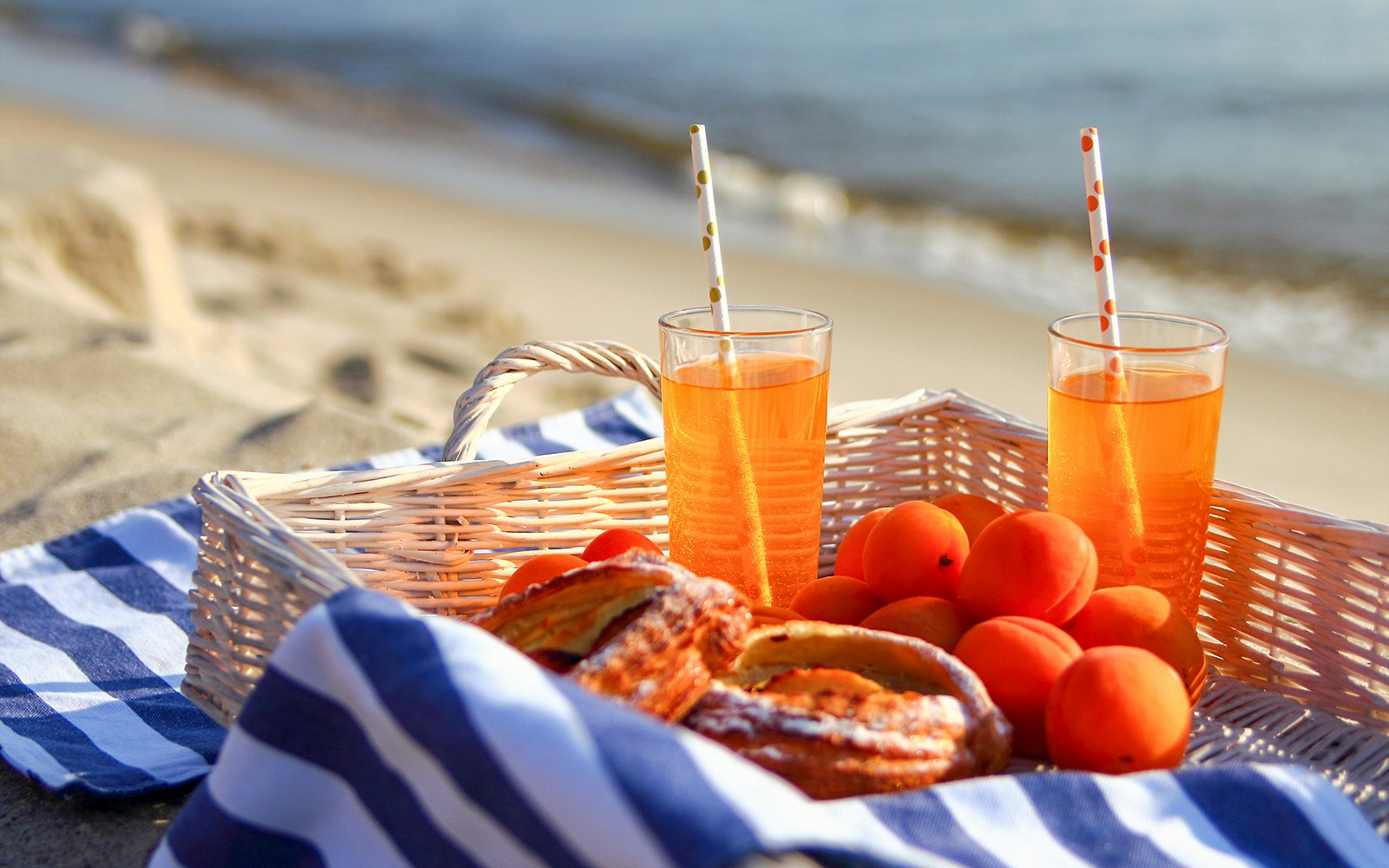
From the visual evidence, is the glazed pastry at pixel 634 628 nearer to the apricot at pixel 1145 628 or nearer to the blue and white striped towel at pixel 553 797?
the blue and white striped towel at pixel 553 797

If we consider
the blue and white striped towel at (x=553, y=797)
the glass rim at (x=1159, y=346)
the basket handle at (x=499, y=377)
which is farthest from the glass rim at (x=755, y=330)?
the blue and white striped towel at (x=553, y=797)

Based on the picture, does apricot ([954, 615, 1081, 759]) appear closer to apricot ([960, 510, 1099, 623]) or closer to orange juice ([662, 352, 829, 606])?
apricot ([960, 510, 1099, 623])

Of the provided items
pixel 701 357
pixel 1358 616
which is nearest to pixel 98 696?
pixel 701 357

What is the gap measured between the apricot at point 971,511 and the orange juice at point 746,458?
0.15m

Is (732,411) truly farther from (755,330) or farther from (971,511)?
(971,511)

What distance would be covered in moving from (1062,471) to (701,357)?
1.17ft

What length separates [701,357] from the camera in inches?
45.8

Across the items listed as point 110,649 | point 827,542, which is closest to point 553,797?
point 827,542

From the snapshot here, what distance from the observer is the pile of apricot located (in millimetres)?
881

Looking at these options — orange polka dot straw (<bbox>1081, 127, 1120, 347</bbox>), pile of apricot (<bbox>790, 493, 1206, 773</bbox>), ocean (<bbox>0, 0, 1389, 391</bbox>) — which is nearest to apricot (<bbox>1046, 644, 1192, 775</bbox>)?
pile of apricot (<bbox>790, 493, 1206, 773</bbox>)

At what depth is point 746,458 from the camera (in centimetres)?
117

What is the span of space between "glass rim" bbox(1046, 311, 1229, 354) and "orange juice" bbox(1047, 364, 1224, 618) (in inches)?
0.8

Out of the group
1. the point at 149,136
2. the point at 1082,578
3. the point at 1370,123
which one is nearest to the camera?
the point at 1082,578

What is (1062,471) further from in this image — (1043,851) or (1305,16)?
(1305,16)
